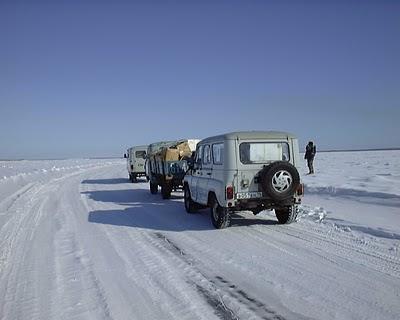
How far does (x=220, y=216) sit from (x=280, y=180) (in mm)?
1600

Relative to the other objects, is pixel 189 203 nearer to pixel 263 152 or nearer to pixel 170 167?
pixel 263 152

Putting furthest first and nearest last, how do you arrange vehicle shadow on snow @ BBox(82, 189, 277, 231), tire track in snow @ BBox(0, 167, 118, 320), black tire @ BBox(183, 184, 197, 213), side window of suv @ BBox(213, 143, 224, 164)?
black tire @ BBox(183, 184, 197, 213), vehicle shadow on snow @ BBox(82, 189, 277, 231), side window of suv @ BBox(213, 143, 224, 164), tire track in snow @ BBox(0, 167, 118, 320)

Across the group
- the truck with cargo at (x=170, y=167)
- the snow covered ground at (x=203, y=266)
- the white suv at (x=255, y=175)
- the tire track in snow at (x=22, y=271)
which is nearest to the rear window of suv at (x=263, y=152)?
the white suv at (x=255, y=175)

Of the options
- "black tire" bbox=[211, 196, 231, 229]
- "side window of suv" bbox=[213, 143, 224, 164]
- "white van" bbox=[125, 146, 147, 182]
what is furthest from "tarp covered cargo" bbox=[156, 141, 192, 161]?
"white van" bbox=[125, 146, 147, 182]

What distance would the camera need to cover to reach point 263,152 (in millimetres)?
10203

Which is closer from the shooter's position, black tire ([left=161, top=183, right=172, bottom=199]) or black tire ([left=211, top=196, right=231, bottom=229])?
black tire ([left=211, top=196, right=231, bottom=229])

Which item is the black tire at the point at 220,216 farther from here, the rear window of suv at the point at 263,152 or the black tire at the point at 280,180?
the rear window of suv at the point at 263,152

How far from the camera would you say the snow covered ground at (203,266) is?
5199 millimetres

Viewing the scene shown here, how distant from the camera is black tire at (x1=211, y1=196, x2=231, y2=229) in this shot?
1007 cm

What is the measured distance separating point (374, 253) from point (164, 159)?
11156 mm

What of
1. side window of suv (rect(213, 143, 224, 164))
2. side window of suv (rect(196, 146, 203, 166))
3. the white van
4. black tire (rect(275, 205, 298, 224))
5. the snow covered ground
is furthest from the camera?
the white van

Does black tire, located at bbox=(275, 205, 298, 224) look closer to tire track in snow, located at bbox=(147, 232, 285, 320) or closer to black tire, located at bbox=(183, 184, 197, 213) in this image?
black tire, located at bbox=(183, 184, 197, 213)

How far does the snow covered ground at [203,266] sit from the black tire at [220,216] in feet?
0.71

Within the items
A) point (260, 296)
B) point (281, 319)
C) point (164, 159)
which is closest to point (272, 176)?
point (260, 296)
